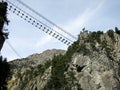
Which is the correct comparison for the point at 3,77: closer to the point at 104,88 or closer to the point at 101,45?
the point at 104,88

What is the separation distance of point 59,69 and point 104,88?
27840 millimetres

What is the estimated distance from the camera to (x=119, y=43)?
16225cm

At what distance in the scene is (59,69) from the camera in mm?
157625

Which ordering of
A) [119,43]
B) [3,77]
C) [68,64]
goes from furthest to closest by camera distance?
[119,43], [68,64], [3,77]

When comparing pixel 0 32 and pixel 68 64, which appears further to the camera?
pixel 68 64

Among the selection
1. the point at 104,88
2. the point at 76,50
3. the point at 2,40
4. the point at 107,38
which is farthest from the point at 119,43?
the point at 2,40

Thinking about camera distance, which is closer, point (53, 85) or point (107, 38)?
point (53, 85)

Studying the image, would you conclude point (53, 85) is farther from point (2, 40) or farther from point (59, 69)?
point (2, 40)

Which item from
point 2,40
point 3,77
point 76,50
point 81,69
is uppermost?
point 76,50

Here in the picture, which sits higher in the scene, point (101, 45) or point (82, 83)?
point (101, 45)

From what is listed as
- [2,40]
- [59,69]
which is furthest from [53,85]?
[2,40]

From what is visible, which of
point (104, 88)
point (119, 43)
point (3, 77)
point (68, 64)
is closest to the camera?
point (3, 77)

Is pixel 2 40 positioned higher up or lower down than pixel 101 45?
lower down

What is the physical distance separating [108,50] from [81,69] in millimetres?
19277
